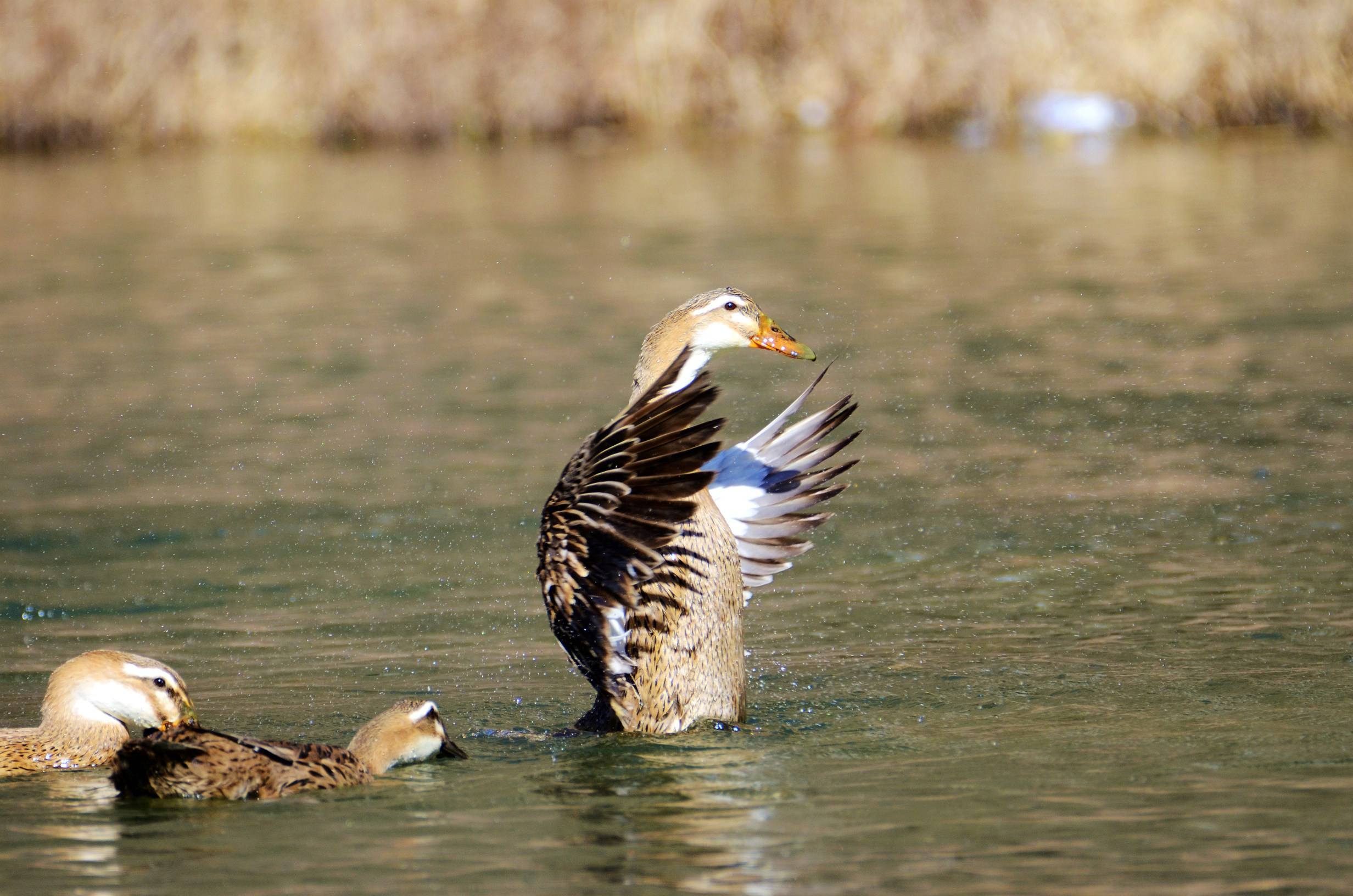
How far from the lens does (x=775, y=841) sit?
585cm

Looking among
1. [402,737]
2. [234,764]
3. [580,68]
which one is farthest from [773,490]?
[580,68]

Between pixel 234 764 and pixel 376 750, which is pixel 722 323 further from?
pixel 234 764

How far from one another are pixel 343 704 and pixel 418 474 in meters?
3.98

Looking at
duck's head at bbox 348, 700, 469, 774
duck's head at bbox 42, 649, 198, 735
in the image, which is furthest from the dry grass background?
duck's head at bbox 348, 700, 469, 774

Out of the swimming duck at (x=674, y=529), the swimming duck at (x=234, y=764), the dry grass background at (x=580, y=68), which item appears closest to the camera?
the swimming duck at (x=234, y=764)

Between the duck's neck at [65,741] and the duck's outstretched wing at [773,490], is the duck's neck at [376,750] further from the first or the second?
the duck's outstretched wing at [773,490]

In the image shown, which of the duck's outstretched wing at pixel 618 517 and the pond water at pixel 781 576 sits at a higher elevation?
the duck's outstretched wing at pixel 618 517

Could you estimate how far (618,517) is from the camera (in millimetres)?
6730

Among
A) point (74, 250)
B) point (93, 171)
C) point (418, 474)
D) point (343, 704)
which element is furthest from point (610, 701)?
point (93, 171)

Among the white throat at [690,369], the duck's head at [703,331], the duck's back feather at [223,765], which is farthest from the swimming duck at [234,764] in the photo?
the duck's head at [703,331]

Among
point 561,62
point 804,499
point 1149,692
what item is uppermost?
point 561,62

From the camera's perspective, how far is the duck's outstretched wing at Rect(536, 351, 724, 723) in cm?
656

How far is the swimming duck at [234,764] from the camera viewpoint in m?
6.47

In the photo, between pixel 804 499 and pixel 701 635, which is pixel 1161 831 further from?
pixel 804 499
